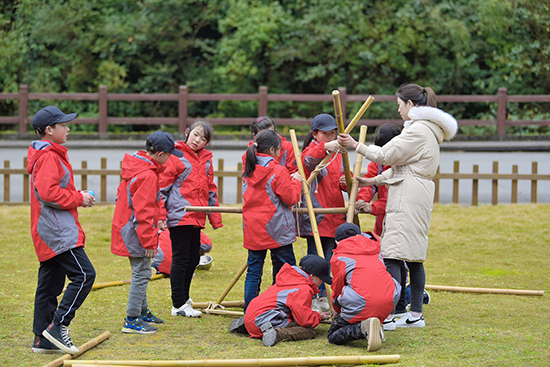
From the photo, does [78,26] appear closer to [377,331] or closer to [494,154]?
[494,154]

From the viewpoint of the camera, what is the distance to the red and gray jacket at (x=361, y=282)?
4629mm

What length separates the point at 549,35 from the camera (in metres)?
23.5

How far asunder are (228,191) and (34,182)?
807 centimetres

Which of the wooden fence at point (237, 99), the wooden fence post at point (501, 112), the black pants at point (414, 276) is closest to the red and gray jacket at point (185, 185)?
the black pants at point (414, 276)

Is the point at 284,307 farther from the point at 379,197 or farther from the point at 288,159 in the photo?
the point at 288,159

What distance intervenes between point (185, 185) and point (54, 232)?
1.45m

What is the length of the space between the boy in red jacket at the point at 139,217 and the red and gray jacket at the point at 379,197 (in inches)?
69.5

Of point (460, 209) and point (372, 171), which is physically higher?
point (372, 171)

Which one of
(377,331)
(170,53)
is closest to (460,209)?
(377,331)

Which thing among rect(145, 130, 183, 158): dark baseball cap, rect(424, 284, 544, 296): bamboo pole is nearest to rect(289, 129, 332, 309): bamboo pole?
rect(145, 130, 183, 158): dark baseball cap

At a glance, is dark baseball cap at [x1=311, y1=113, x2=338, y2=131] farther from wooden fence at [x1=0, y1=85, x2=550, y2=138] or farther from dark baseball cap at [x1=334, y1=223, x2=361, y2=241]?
wooden fence at [x1=0, y1=85, x2=550, y2=138]

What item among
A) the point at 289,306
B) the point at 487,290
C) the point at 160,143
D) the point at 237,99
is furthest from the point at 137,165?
the point at 237,99

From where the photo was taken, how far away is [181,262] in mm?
5555

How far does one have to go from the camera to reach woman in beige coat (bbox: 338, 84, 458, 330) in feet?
16.2
